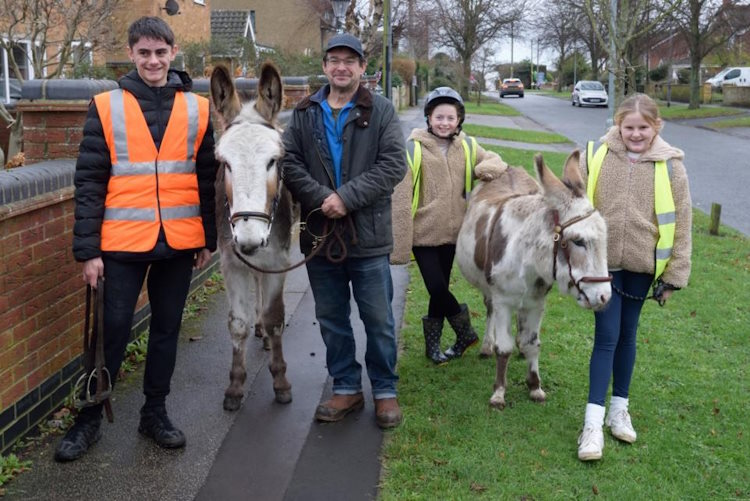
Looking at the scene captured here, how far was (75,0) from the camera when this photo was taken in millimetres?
11555

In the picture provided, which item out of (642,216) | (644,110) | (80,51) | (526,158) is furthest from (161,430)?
(526,158)

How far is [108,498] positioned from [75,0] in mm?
9674

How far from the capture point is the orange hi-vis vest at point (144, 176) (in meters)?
4.10

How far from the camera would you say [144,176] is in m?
4.16

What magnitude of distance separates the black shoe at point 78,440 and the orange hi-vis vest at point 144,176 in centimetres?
108

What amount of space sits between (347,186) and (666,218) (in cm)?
184

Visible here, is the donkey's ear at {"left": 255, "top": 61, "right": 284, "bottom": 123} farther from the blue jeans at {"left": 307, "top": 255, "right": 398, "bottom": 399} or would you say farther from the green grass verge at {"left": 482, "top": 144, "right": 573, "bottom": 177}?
the green grass verge at {"left": 482, "top": 144, "right": 573, "bottom": 177}

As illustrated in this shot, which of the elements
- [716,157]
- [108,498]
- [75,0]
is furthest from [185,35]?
[108,498]

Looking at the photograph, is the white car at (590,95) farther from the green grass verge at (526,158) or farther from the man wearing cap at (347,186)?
the man wearing cap at (347,186)

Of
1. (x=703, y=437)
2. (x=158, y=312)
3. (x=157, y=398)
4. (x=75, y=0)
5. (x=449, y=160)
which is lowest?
(x=703, y=437)

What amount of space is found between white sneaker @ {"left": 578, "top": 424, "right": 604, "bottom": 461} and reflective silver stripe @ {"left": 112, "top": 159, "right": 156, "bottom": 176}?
2888 mm

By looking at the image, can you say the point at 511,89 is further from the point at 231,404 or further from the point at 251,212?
the point at 251,212

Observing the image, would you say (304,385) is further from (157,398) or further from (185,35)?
(185,35)

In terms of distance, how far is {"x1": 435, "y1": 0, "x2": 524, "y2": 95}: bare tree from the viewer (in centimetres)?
5059
